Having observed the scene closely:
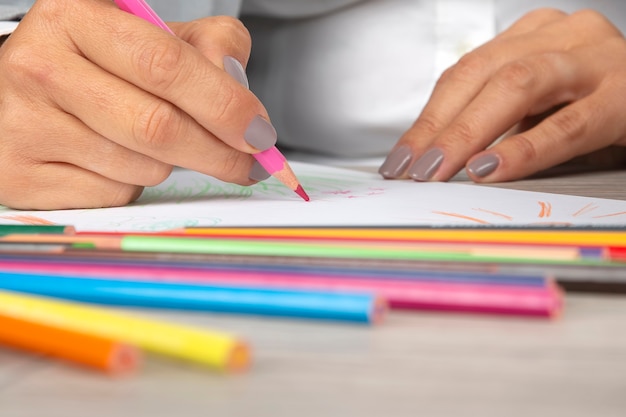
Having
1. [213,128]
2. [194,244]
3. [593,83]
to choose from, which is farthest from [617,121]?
[194,244]

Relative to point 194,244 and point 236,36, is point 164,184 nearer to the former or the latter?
point 236,36

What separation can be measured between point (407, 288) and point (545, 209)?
0.23 metres

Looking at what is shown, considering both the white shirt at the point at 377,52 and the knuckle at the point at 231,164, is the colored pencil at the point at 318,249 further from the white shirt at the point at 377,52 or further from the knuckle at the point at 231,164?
the white shirt at the point at 377,52

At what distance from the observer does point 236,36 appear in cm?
51

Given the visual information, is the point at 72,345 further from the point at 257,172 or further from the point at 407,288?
the point at 257,172

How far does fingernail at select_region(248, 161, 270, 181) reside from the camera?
50 cm

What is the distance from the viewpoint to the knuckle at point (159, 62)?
437 millimetres

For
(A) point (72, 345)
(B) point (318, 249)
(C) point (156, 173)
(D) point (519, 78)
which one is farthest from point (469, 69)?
(A) point (72, 345)

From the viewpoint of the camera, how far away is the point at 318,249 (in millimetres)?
271

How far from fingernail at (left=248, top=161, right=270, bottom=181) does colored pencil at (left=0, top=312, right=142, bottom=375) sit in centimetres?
31

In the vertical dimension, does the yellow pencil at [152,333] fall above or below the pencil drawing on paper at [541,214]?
above

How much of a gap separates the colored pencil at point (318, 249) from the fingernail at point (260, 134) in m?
0.17

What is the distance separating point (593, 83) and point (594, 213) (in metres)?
0.31

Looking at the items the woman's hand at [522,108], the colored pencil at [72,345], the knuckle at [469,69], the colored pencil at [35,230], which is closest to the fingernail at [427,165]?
the woman's hand at [522,108]
